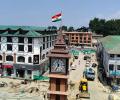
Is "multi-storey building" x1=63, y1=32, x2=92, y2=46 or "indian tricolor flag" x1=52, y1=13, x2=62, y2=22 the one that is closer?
"indian tricolor flag" x1=52, y1=13, x2=62, y2=22

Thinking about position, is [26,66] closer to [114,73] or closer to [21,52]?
[21,52]

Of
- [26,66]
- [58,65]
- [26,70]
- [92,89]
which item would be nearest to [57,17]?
[58,65]

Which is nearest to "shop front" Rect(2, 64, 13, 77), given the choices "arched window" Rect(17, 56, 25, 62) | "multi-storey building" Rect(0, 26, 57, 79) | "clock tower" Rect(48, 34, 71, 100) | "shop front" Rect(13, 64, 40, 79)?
"multi-storey building" Rect(0, 26, 57, 79)

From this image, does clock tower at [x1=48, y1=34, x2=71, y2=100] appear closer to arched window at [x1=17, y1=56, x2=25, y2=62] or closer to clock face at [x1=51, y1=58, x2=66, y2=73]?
clock face at [x1=51, y1=58, x2=66, y2=73]

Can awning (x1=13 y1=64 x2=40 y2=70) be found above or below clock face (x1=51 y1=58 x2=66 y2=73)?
below

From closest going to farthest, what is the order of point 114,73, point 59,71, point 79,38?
point 59,71, point 114,73, point 79,38

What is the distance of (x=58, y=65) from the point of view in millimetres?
39781

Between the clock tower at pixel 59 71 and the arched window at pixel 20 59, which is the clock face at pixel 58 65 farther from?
the arched window at pixel 20 59

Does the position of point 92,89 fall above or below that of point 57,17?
below

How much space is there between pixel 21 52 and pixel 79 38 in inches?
3903

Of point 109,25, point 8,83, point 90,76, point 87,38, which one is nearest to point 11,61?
point 8,83

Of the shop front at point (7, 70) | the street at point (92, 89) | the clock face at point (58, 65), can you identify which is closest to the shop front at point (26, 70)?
the shop front at point (7, 70)

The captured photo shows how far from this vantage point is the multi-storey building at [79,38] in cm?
17150

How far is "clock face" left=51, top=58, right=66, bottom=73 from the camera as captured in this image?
3969 cm
